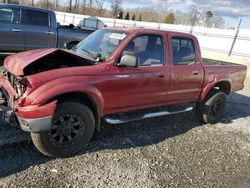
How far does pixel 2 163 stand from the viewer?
13.2 feet

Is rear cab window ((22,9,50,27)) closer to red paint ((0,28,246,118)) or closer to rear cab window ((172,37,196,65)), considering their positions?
red paint ((0,28,246,118))

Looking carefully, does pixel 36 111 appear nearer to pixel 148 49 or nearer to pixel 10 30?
pixel 148 49

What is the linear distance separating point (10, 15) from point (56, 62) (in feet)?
19.4

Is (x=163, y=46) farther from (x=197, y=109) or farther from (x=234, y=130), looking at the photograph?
(x=234, y=130)

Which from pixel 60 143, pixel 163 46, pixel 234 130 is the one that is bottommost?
pixel 234 130

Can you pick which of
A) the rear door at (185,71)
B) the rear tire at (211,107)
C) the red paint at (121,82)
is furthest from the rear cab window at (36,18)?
the rear tire at (211,107)

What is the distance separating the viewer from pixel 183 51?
232 inches

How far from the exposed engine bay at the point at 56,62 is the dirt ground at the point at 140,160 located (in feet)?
3.63

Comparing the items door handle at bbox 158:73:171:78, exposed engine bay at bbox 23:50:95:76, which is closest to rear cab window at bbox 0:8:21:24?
exposed engine bay at bbox 23:50:95:76

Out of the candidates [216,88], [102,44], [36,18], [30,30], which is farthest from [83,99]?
[36,18]

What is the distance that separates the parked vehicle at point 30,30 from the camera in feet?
31.4

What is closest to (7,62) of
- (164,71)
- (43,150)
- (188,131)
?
(43,150)

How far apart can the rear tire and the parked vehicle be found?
4.81m

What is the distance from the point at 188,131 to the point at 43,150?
3100 mm
